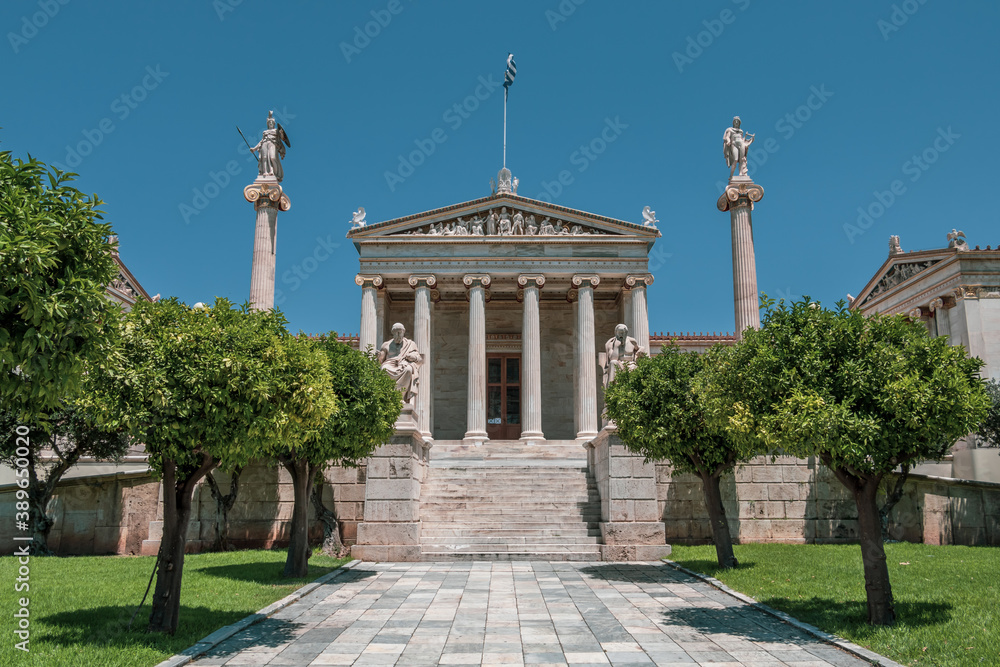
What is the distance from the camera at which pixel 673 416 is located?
47.5 ft

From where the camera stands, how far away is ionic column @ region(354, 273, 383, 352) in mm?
32906

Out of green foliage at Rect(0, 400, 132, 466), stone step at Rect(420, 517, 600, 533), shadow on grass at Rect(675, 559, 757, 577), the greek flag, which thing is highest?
the greek flag

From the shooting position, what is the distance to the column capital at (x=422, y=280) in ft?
108

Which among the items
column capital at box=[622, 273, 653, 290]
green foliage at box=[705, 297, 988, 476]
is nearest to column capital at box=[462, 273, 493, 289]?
column capital at box=[622, 273, 653, 290]

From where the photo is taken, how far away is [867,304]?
43.5 meters

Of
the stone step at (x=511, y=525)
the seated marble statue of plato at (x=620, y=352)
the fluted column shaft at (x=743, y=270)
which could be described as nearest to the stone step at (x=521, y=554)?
the stone step at (x=511, y=525)

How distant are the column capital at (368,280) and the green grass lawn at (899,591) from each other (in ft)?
64.5

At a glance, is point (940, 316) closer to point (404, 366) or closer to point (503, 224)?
point (503, 224)

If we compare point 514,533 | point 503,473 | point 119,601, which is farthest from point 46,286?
point 503,473

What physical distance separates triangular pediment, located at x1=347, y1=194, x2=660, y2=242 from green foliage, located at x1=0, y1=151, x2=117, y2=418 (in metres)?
27.2

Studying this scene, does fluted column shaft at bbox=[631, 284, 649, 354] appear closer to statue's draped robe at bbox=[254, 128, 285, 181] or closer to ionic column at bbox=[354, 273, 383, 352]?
ionic column at bbox=[354, 273, 383, 352]

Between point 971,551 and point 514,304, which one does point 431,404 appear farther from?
point 971,551

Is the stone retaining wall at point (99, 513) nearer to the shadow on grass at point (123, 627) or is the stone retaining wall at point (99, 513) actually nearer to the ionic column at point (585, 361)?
the shadow on grass at point (123, 627)

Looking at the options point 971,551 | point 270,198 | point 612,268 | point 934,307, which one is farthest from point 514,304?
point 971,551
